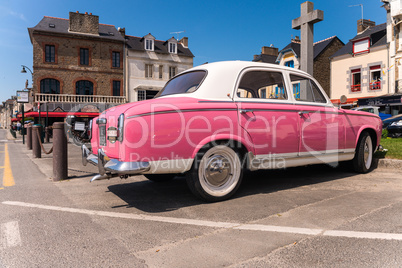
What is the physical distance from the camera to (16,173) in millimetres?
6223

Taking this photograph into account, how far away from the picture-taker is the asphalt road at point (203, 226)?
2143 millimetres

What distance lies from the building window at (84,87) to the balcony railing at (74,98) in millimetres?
678

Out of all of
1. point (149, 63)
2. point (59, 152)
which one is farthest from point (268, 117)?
point (149, 63)

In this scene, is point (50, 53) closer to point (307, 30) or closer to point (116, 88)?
point (116, 88)

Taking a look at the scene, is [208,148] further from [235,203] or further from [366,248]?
[366,248]

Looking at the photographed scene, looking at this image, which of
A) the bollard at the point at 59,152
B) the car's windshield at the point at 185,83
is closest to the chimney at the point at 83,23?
the bollard at the point at 59,152

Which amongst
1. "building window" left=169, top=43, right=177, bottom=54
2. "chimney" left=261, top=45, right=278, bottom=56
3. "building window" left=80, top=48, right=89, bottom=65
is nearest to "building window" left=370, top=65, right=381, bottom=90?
"chimney" left=261, top=45, right=278, bottom=56

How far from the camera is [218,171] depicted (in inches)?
140

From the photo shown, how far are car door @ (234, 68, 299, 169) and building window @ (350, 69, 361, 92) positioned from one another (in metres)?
24.2

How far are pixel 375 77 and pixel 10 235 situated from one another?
2681 cm

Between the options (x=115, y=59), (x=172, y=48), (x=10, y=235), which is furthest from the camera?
(x=172, y=48)

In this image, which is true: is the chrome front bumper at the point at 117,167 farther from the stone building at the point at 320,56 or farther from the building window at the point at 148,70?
the building window at the point at 148,70

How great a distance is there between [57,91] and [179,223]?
1184 inches

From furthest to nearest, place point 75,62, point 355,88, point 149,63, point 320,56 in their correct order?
point 149,63 < point 75,62 < point 320,56 < point 355,88
